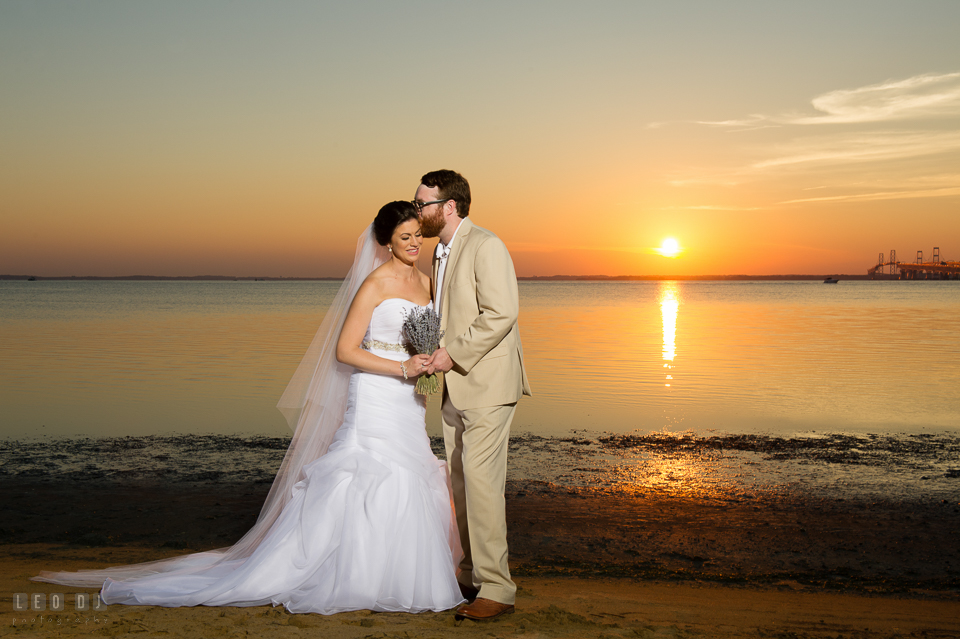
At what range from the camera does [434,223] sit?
416 cm

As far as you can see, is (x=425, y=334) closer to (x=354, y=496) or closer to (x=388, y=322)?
(x=388, y=322)

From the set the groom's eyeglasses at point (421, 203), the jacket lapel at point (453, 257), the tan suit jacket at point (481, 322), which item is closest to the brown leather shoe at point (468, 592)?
the tan suit jacket at point (481, 322)

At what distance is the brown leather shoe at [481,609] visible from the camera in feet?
12.6

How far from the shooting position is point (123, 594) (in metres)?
4.07

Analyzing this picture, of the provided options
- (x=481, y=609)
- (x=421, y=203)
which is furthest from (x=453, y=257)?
(x=481, y=609)

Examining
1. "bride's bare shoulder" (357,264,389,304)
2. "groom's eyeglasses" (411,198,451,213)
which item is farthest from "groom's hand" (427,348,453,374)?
"groom's eyeglasses" (411,198,451,213)

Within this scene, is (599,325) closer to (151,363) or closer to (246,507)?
(151,363)

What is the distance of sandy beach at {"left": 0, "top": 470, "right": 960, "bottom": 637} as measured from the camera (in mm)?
3836

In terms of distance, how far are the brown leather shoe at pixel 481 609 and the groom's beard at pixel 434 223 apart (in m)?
2.00

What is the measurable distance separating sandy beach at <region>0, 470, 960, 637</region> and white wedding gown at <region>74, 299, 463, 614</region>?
0.11 m

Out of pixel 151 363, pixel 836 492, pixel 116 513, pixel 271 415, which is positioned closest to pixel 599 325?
pixel 151 363

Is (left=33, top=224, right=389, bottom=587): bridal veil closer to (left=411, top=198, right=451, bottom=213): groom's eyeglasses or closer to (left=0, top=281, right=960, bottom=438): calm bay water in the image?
(left=411, top=198, right=451, bottom=213): groom's eyeglasses

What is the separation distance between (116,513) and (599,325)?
2810cm

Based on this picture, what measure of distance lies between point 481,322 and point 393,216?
0.96m
